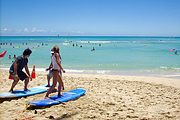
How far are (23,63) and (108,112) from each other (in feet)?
10.4

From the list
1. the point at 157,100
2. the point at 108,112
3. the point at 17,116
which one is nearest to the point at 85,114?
the point at 108,112

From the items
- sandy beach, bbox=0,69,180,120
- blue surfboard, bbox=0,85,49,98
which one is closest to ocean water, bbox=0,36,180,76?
sandy beach, bbox=0,69,180,120

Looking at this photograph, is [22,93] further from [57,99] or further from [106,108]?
[106,108]

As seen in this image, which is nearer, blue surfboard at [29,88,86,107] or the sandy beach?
the sandy beach

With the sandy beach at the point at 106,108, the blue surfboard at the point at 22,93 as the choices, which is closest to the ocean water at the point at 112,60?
the sandy beach at the point at 106,108

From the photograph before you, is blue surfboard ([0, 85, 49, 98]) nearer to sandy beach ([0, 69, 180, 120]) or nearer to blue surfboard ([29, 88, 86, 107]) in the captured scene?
sandy beach ([0, 69, 180, 120])

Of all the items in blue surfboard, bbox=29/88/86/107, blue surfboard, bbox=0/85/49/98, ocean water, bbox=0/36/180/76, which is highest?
blue surfboard, bbox=29/88/86/107

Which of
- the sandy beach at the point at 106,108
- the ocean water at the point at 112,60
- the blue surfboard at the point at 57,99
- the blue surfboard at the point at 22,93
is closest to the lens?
the sandy beach at the point at 106,108

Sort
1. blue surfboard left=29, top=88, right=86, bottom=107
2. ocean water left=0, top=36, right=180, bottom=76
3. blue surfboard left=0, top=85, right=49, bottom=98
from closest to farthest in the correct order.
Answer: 1. blue surfboard left=29, top=88, right=86, bottom=107
2. blue surfboard left=0, top=85, right=49, bottom=98
3. ocean water left=0, top=36, right=180, bottom=76

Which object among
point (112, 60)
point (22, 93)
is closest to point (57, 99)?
point (22, 93)

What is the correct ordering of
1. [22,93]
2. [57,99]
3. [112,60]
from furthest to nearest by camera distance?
[112,60], [22,93], [57,99]

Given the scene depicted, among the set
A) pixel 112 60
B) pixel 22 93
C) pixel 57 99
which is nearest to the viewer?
pixel 57 99

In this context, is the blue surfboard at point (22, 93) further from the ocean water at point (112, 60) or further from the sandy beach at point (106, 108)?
the ocean water at point (112, 60)

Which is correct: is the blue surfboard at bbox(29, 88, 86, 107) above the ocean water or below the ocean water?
above
